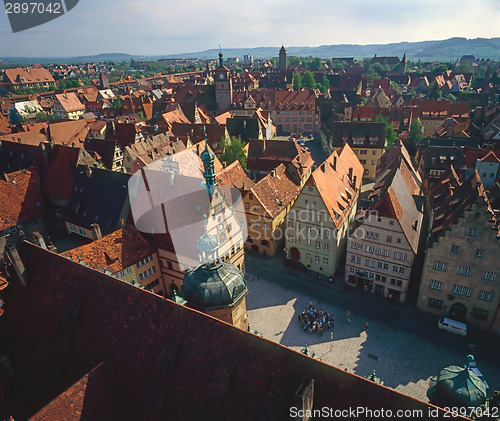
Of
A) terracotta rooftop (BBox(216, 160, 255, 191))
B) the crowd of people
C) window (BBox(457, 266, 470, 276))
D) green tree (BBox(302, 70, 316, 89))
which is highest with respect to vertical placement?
green tree (BBox(302, 70, 316, 89))

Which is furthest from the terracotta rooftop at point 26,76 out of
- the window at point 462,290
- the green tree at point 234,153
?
the window at point 462,290

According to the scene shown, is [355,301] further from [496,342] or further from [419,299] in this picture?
[496,342]

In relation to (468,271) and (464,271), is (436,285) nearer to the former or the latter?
(464,271)

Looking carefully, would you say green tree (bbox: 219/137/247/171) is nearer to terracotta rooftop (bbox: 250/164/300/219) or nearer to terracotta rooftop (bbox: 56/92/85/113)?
terracotta rooftop (bbox: 250/164/300/219)

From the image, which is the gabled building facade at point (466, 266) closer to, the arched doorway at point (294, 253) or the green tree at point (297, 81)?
the arched doorway at point (294, 253)

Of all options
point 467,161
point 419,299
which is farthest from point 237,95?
point 419,299

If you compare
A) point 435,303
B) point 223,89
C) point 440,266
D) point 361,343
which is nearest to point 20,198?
point 361,343

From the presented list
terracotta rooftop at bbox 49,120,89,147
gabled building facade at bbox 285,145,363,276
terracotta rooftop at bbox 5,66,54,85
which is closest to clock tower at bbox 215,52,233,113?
terracotta rooftop at bbox 49,120,89,147
